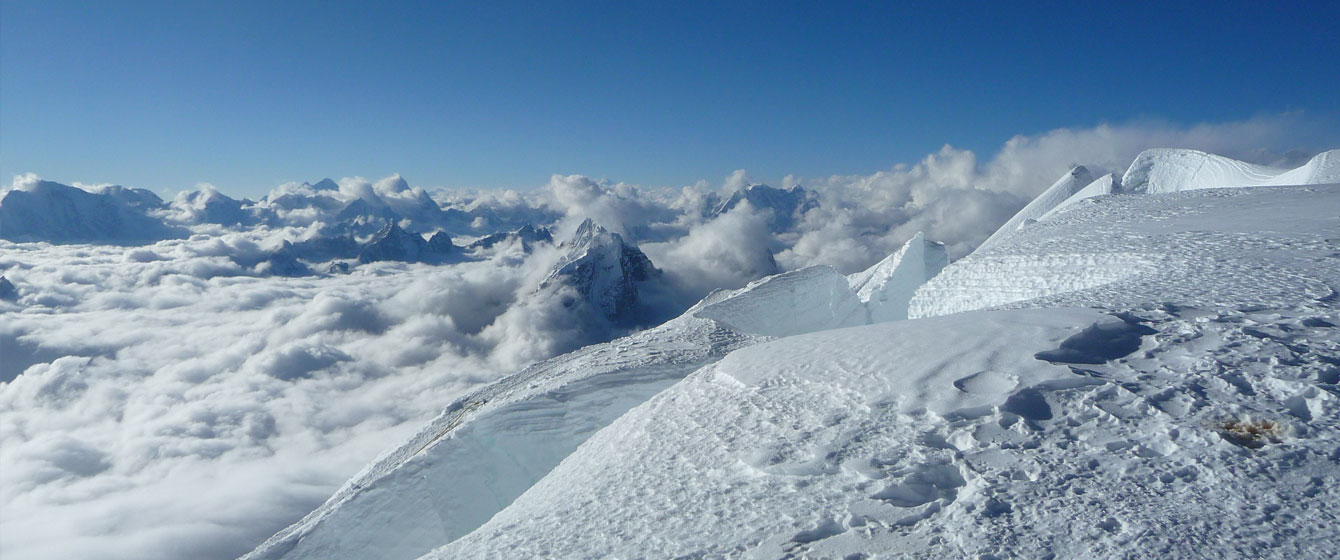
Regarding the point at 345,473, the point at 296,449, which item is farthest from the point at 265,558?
the point at 296,449

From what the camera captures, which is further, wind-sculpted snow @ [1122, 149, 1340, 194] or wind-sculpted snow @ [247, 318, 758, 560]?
wind-sculpted snow @ [1122, 149, 1340, 194]

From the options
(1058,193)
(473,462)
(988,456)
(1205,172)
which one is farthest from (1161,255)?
(1058,193)

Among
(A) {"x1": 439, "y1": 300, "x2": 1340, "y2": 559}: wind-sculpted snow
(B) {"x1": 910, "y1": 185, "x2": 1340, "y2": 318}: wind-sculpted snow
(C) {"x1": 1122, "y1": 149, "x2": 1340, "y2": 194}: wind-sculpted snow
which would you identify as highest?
(C) {"x1": 1122, "y1": 149, "x2": 1340, "y2": 194}: wind-sculpted snow

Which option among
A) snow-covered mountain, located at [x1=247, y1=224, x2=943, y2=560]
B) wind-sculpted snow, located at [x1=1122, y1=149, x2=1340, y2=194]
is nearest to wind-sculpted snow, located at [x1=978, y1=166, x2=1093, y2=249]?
wind-sculpted snow, located at [x1=1122, y1=149, x2=1340, y2=194]

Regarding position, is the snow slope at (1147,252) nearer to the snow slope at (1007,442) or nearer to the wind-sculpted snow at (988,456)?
the snow slope at (1007,442)

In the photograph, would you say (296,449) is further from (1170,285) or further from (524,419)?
(1170,285)

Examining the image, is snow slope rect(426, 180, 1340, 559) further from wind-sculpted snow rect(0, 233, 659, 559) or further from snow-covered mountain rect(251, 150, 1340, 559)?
wind-sculpted snow rect(0, 233, 659, 559)

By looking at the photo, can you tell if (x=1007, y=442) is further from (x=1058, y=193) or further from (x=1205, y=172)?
(x=1058, y=193)
